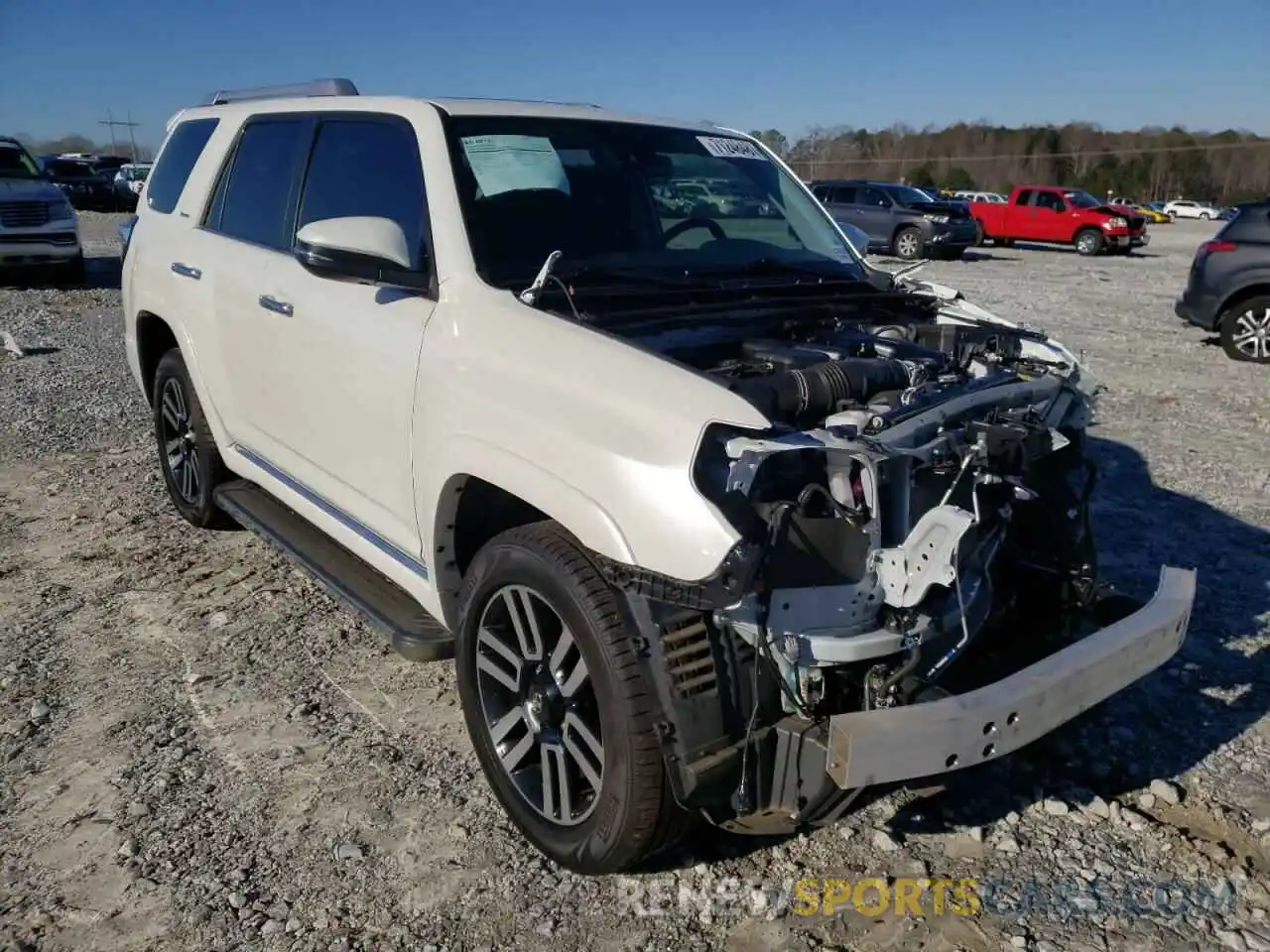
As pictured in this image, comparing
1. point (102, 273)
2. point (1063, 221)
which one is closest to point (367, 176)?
point (102, 273)

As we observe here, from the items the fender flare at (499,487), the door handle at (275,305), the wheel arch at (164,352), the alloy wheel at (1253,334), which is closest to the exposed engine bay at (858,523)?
the fender flare at (499,487)

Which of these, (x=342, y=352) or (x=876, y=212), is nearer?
(x=342, y=352)

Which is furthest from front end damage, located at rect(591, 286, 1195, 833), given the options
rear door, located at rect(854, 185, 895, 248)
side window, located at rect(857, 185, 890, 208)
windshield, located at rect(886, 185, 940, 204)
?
side window, located at rect(857, 185, 890, 208)

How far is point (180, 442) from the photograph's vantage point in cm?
522

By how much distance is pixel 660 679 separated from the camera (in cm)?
234

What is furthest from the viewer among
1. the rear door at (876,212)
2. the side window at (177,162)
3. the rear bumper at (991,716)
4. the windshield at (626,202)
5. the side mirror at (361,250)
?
the rear door at (876,212)

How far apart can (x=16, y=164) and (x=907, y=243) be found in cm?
1765

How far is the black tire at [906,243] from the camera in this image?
23056 mm

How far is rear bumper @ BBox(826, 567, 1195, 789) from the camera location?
2.17 m

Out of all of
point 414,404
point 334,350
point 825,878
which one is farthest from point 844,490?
point 334,350

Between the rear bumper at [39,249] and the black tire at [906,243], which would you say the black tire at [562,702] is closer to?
the rear bumper at [39,249]

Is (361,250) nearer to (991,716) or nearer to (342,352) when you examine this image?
(342,352)

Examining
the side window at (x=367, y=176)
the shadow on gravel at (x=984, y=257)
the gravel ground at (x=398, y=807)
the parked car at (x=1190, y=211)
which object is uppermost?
the side window at (x=367, y=176)

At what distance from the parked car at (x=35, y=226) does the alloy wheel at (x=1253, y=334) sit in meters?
15.3
